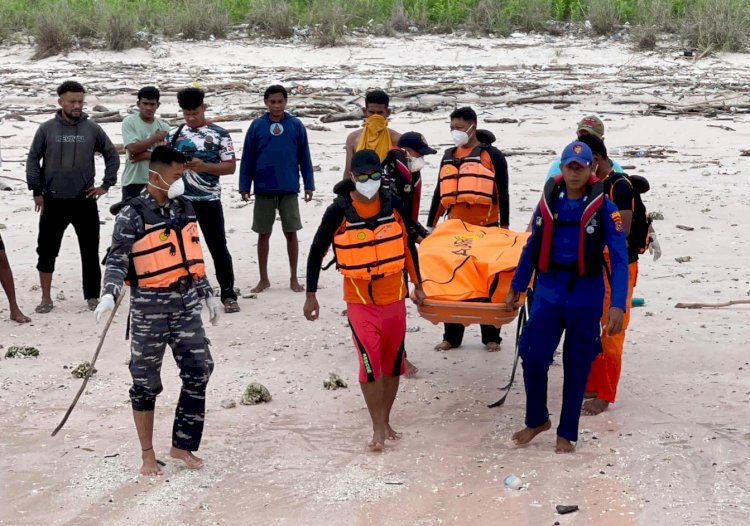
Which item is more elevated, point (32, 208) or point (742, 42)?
point (742, 42)

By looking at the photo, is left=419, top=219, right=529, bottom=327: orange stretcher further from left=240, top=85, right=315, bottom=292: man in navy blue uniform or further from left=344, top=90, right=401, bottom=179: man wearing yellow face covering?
left=240, top=85, right=315, bottom=292: man in navy blue uniform

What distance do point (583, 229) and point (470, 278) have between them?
3.67 feet

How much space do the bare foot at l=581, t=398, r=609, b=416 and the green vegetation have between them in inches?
630

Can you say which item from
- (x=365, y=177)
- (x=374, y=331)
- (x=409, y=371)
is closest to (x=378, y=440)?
(x=374, y=331)

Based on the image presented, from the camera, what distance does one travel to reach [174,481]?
21.0 feet

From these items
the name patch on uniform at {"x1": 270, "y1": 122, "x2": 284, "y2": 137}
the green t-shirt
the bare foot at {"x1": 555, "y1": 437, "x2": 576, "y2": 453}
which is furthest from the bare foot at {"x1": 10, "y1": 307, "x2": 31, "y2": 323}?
the bare foot at {"x1": 555, "y1": 437, "x2": 576, "y2": 453}

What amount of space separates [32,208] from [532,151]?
21.8 ft

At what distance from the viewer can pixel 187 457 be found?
6.52 m

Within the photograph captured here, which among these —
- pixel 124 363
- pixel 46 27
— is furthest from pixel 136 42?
pixel 124 363

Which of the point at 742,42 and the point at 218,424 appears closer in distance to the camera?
the point at 218,424

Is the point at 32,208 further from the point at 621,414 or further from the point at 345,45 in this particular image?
the point at 345,45

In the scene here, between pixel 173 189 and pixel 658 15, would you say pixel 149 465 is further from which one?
pixel 658 15

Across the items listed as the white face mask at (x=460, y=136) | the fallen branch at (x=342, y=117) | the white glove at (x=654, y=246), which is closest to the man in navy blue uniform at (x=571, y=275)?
the white glove at (x=654, y=246)

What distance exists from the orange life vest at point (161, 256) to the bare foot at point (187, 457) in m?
1.01
